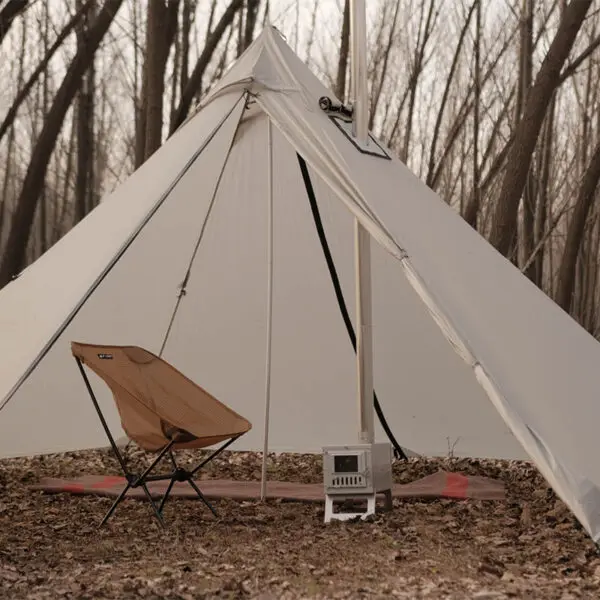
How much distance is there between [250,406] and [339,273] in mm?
909

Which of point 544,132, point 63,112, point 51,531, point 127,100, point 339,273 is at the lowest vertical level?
point 51,531

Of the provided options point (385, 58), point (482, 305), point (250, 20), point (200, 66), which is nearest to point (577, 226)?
point (250, 20)

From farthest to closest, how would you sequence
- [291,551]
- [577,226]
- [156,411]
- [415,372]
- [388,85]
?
[388,85], [577,226], [415,372], [156,411], [291,551]

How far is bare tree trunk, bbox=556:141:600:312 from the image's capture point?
28.7 ft

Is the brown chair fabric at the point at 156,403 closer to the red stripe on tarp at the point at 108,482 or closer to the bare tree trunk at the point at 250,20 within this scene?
the red stripe on tarp at the point at 108,482

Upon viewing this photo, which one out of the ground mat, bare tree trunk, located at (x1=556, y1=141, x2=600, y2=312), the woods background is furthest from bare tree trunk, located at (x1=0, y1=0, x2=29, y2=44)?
bare tree trunk, located at (x1=556, y1=141, x2=600, y2=312)

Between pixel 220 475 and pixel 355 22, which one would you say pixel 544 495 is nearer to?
pixel 220 475

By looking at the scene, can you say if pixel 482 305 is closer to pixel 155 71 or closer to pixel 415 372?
pixel 415 372

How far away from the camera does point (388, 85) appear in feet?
48.8

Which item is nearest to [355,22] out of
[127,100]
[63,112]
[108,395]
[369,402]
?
[369,402]

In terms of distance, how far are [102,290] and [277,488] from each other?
1.35m

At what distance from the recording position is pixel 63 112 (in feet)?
24.0

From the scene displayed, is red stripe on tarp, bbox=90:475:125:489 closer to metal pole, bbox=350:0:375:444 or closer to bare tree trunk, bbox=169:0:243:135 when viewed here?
metal pole, bbox=350:0:375:444

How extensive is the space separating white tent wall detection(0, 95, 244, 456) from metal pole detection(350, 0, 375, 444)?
0.52m
